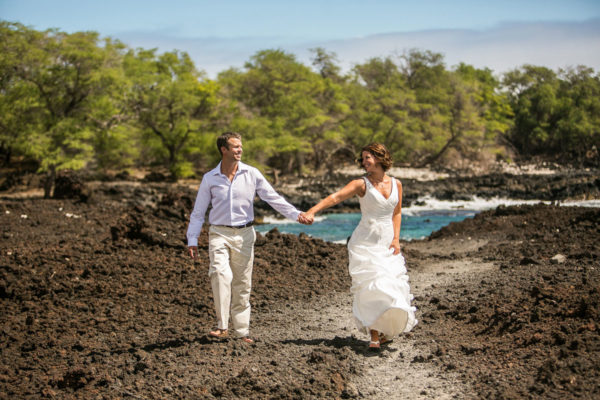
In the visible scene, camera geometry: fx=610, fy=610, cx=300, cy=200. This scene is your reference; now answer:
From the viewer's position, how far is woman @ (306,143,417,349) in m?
6.49

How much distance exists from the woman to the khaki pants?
810 millimetres

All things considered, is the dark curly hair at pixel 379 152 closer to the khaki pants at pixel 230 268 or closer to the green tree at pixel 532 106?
the khaki pants at pixel 230 268

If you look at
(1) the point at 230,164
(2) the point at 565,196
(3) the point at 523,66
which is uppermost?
(3) the point at 523,66

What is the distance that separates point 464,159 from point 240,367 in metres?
58.7

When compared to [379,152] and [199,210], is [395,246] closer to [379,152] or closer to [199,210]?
[379,152]

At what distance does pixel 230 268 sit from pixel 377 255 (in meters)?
1.60

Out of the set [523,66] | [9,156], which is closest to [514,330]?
[9,156]

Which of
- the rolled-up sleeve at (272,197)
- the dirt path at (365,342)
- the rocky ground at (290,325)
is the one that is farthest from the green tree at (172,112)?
the rolled-up sleeve at (272,197)

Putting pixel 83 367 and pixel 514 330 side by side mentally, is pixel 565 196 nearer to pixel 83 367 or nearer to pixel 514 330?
pixel 514 330

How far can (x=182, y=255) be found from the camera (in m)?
11.7

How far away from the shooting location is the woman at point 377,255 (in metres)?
6.49

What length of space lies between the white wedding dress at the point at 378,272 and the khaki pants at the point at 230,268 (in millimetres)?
1167

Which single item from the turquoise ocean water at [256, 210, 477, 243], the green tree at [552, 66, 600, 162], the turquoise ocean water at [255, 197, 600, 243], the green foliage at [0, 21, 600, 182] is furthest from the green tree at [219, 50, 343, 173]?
the green tree at [552, 66, 600, 162]

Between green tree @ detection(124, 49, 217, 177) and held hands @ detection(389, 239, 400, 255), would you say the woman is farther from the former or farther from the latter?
green tree @ detection(124, 49, 217, 177)
